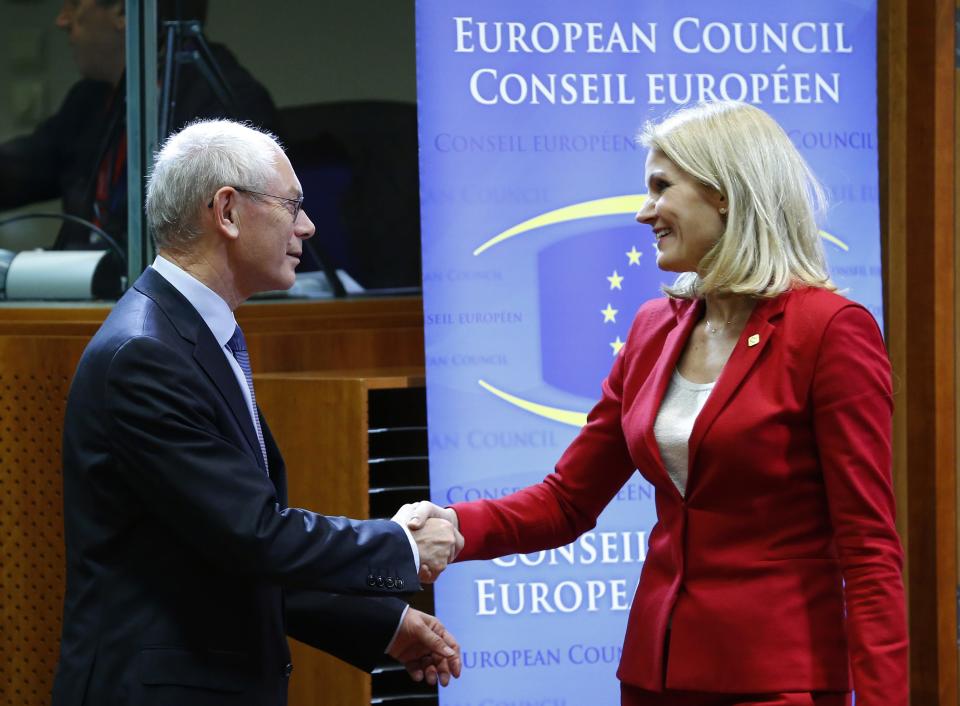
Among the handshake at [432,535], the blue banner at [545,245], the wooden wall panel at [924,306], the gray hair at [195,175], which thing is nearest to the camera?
the gray hair at [195,175]

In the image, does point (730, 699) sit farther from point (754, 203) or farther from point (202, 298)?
point (202, 298)

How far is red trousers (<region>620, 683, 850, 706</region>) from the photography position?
78.6 inches

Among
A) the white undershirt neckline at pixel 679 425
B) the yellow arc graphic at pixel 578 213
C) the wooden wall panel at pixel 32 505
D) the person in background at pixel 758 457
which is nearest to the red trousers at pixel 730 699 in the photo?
the person in background at pixel 758 457

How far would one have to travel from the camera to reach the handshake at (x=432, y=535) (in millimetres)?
2373

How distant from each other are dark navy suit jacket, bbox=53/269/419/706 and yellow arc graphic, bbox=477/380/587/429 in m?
1.27

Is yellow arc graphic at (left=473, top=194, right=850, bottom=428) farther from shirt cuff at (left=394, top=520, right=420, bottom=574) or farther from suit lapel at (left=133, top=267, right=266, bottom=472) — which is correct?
suit lapel at (left=133, top=267, right=266, bottom=472)

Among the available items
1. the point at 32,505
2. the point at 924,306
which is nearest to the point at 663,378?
the point at 924,306

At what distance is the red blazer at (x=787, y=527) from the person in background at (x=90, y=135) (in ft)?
9.39

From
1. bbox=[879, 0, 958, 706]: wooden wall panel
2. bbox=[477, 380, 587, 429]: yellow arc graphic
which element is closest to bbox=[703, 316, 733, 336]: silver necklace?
bbox=[477, 380, 587, 429]: yellow arc graphic

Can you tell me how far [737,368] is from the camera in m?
2.08

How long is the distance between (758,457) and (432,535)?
2.19 ft

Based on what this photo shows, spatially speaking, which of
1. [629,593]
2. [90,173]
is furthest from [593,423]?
[90,173]

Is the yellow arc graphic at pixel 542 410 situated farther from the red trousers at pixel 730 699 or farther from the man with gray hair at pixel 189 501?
the red trousers at pixel 730 699

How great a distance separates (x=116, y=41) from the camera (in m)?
4.52
